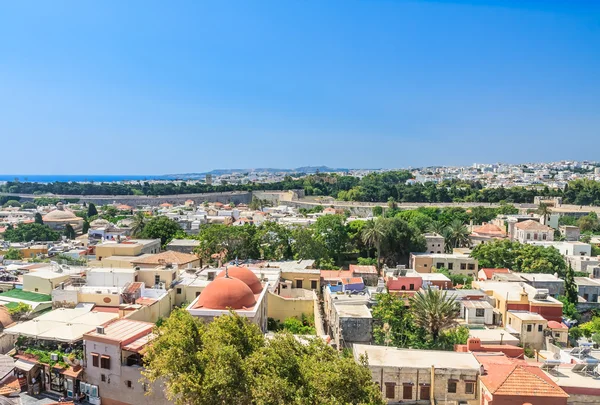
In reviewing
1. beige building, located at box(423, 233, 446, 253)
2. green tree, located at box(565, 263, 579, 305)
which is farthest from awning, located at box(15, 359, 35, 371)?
beige building, located at box(423, 233, 446, 253)

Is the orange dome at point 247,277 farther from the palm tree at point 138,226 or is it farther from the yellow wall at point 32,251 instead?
the yellow wall at point 32,251

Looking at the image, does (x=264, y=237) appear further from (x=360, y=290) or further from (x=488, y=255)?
(x=488, y=255)

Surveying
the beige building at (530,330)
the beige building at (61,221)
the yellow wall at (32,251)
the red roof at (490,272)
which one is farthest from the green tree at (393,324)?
the beige building at (61,221)

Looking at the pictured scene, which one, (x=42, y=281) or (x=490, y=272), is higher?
(x=42, y=281)

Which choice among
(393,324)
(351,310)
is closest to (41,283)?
(351,310)

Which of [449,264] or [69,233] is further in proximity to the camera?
[69,233]

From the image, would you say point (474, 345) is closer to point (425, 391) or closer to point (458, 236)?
point (425, 391)

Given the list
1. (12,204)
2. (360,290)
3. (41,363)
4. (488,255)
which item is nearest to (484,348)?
(360,290)
